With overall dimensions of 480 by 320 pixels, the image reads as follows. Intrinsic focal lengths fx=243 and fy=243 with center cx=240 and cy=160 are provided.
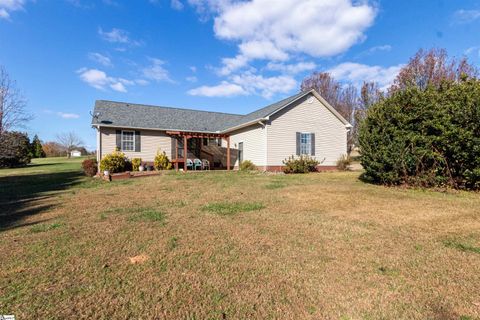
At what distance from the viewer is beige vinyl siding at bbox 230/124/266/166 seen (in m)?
15.2

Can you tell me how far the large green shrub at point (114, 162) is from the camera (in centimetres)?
1395

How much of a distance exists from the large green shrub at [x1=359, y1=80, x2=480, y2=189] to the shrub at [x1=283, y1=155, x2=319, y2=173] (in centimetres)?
520

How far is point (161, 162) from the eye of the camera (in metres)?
16.5

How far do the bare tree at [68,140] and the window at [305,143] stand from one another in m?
60.3

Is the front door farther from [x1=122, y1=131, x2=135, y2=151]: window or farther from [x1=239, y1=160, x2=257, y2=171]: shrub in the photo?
[x1=122, y1=131, x2=135, y2=151]: window

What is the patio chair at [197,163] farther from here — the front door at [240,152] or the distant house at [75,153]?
the distant house at [75,153]

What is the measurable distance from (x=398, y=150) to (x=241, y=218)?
6.93 metres

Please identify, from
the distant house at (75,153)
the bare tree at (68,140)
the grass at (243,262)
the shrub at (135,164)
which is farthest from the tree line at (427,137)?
the bare tree at (68,140)

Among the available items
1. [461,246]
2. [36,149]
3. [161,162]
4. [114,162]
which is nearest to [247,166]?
[161,162]

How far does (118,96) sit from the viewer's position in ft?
73.8

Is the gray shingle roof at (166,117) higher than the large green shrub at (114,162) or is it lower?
higher

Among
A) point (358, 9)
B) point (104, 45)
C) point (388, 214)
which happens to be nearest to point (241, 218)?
point (388, 214)

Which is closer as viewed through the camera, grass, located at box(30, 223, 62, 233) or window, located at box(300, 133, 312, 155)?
grass, located at box(30, 223, 62, 233)

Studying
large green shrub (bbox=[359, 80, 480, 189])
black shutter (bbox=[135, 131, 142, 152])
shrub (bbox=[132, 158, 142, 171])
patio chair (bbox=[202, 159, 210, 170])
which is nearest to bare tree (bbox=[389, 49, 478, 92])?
large green shrub (bbox=[359, 80, 480, 189])
